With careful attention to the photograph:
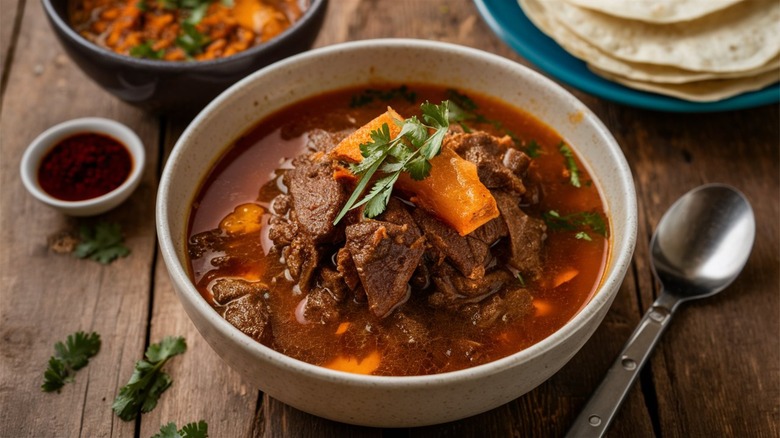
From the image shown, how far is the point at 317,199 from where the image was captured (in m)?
3.15

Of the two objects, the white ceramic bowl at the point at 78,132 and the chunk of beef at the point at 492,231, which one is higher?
the chunk of beef at the point at 492,231

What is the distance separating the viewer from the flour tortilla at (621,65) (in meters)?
4.21

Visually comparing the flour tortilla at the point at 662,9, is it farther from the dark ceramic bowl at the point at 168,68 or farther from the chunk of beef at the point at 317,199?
Result: the chunk of beef at the point at 317,199

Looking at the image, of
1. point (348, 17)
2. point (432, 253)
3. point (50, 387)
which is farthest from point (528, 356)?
point (348, 17)

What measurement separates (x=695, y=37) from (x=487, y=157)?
175 centimetres

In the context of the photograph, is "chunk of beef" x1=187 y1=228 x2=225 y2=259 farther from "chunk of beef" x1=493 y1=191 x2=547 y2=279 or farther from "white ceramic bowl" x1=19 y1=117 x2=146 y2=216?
"chunk of beef" x1=493 y1=191 x2=547 y2=279

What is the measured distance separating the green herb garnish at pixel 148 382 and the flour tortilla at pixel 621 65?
2.49 meters

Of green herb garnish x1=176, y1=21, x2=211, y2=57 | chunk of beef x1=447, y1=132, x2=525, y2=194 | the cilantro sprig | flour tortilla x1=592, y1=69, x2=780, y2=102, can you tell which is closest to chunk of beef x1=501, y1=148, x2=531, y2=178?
chunk of beef x1=447, y1=132, x2=525, y2=194

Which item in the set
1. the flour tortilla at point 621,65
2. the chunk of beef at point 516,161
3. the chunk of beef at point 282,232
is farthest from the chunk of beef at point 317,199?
the flour tortilla at point 621,65

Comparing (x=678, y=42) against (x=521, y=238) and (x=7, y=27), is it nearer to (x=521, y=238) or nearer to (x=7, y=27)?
(x=521, y=238)

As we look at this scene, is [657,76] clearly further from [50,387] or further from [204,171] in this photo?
[50,387]

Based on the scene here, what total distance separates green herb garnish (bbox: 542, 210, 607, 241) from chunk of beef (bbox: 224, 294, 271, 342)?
124 cm

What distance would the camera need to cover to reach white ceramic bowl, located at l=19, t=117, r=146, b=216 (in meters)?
3.97

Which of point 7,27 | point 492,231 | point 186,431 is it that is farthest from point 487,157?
point 7,27
